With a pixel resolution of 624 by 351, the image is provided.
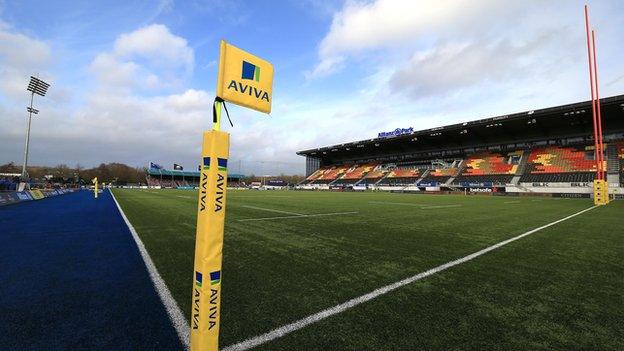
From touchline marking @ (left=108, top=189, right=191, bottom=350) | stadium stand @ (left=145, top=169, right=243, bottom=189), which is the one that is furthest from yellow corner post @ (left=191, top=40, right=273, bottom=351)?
stadium stand @ (left=145, top=169, right=243, bottom=189)

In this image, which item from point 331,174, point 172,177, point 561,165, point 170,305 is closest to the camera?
point 170,305

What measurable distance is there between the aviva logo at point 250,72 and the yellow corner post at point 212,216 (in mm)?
40

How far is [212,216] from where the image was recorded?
76.8 inches

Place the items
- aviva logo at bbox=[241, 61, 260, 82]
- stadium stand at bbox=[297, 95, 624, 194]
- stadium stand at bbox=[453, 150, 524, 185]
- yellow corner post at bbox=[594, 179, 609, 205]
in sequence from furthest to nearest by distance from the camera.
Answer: stadium stand at bbox=[453, 150, 524, 185] → stadium stand at bbox=[297, 95, 624, 194] → yellow corner post at bbox=[594, 179, 609, 205] → aviva logo at bbox=[241, 61, 260, 82]

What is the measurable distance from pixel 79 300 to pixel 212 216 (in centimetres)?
252

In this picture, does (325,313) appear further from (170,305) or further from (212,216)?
(212,216)

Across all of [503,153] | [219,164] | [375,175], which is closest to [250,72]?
[219,164]

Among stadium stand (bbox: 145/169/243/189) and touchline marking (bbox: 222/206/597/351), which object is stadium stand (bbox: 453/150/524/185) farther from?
stadium stand (bbox: 145/169/243/189)

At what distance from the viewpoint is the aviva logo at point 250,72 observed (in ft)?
7.05

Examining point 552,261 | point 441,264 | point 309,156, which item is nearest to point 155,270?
point 441,264

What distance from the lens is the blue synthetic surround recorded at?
2.46m

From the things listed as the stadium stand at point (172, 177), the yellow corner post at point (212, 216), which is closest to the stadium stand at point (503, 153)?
the yellow corner post at point (212, 216)

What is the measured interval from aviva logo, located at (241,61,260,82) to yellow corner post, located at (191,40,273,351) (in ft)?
0.13

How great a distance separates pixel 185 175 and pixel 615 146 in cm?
10506
